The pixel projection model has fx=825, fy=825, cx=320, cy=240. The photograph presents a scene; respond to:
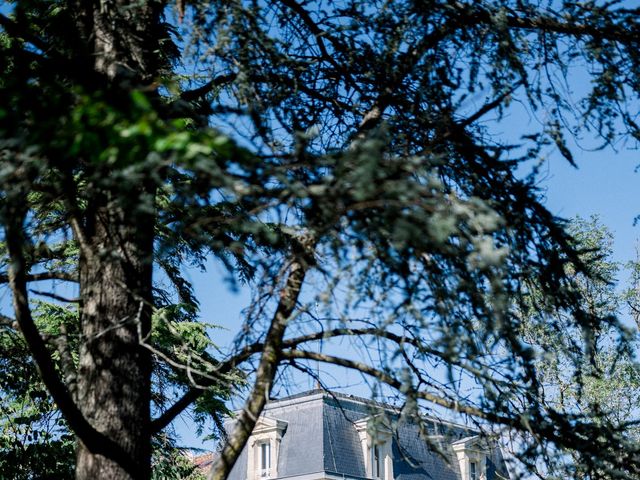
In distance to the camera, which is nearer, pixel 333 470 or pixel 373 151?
pixel 373 151

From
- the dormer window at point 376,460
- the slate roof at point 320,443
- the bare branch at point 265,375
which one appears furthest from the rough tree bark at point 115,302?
the dormer window at point 376,460

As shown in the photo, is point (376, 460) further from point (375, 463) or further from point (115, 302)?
point (115, 302)

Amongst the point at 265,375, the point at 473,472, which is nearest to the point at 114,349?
the point at 265,375

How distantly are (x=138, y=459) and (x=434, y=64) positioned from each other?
2.85 metres

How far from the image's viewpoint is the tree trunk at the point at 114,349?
424 centimetres

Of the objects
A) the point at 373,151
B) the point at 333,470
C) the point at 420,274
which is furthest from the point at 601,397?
the point at 373,151

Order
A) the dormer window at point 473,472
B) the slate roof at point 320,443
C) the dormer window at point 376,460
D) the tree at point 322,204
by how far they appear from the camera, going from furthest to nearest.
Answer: the dormer window at point 473,472
the dormer window at point 376,460
the slate roof at point 320,443
the tree at point 322,204

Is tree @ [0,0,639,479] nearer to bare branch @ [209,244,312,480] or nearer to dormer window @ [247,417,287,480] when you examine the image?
bare branch @ [209,244,312,480]

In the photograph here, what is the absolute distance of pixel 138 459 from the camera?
169 inches

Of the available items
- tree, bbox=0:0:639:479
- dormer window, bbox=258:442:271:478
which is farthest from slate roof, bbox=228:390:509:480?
tree, bbox=0:0:639:479

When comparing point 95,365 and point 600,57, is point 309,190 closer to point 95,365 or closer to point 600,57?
point 95,365

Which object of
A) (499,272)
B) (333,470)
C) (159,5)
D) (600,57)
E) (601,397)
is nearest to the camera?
(499,272)

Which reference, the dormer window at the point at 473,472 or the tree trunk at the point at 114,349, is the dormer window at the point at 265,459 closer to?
the dormer window at the point at 473,472

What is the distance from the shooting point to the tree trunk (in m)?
4.24
